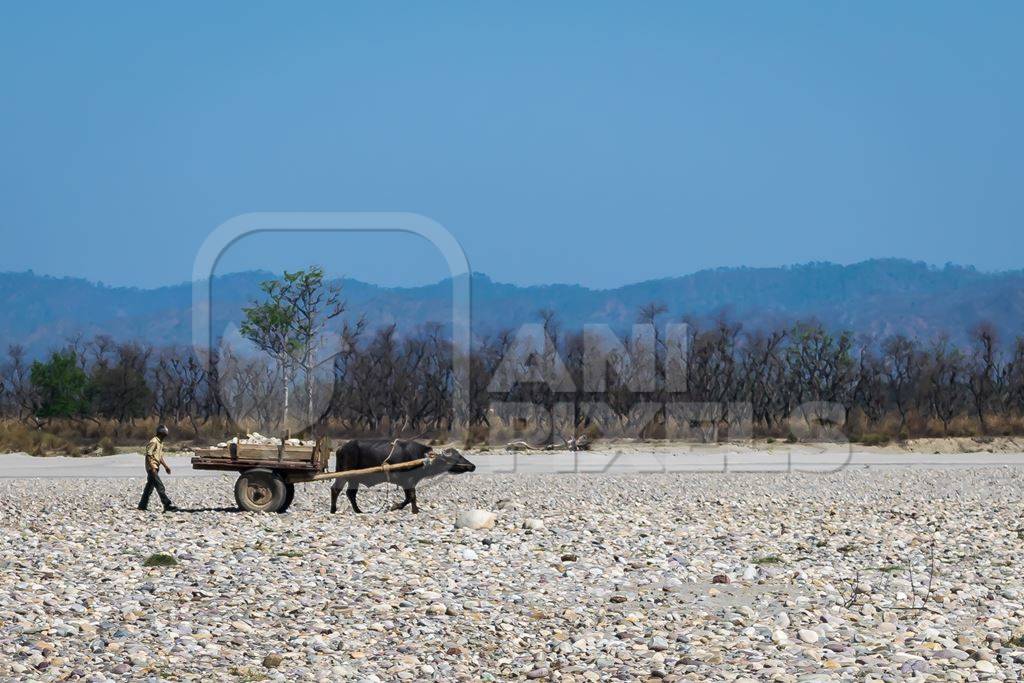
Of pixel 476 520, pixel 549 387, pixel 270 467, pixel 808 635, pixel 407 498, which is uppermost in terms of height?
pixel 549 387

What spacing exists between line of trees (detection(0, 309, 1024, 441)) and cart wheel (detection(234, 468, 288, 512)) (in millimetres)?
36225

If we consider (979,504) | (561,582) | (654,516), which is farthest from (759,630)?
(979,504)

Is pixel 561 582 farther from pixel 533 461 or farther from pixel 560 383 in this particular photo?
pixel 560 383

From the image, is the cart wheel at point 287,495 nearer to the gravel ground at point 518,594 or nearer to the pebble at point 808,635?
the gravel ground at point 518,594

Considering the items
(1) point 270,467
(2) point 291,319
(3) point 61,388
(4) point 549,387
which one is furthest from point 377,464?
(3) point 61,388

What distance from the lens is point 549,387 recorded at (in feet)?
208

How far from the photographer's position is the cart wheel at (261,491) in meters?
20.6

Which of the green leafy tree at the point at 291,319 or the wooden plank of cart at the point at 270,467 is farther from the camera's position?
the green leafy tree at the point at 291,319

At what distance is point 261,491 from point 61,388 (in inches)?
1820

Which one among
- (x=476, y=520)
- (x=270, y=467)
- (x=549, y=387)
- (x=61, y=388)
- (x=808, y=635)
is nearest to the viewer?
(x=808, y=635)

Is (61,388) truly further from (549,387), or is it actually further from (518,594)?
(518,594)

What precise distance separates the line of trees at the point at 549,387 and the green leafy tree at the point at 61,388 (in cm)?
7

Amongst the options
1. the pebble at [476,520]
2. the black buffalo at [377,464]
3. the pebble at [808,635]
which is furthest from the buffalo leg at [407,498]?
the pebble at [808,635]

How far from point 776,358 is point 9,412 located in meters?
39.5
